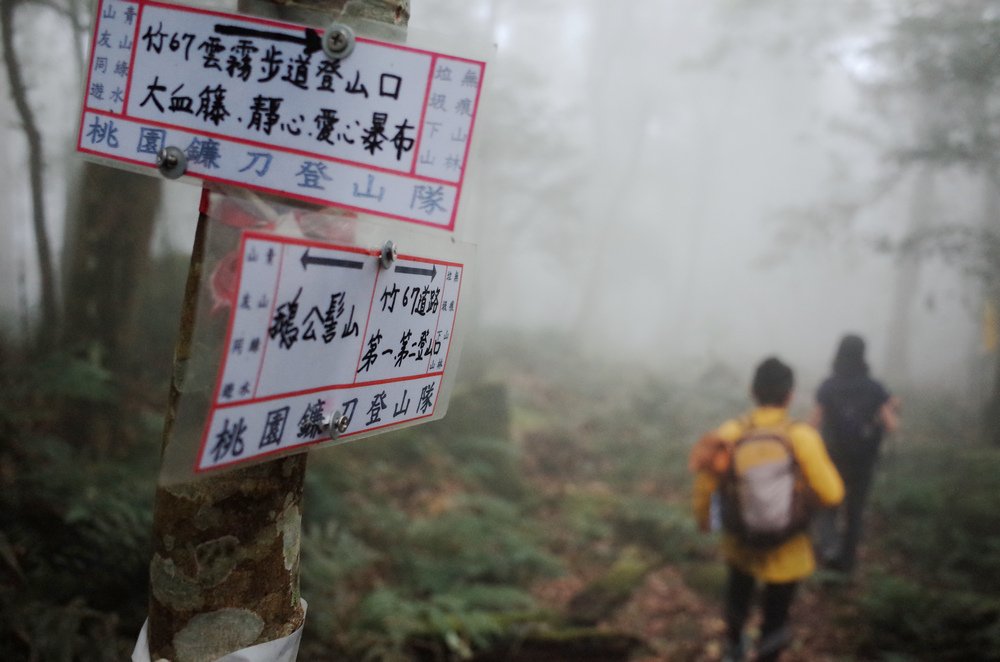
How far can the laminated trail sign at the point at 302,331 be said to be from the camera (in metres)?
0.89

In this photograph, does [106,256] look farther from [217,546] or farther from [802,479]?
[802,479]

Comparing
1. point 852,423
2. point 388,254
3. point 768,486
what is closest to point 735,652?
point 768,486

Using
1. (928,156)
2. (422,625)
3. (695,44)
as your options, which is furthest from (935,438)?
(695,44)

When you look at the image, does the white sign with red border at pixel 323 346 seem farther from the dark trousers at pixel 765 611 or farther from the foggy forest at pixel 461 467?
the dark trousers at pixel 765 611

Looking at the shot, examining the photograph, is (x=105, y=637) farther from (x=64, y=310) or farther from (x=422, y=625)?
(x=64, y=310)

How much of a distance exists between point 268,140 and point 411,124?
25 centimetres

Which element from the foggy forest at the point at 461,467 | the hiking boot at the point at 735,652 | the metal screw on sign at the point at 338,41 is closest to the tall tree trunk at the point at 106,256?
the foggy forest at the point at 461,467

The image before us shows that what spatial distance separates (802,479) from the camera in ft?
11.5

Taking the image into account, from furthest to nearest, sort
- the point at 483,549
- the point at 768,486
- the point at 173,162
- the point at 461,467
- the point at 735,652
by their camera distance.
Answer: the point at 461,467, the point at 483,549, the point at 735,652, the point at 768,486, the point at 173,162

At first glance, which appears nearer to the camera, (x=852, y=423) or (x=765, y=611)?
(x=765, y=611)

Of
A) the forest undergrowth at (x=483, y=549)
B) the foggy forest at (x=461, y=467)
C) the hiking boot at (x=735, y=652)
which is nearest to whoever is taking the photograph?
the foggy forest at (x=461, y=467)

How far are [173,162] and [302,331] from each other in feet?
1.37

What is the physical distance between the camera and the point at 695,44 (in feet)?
104

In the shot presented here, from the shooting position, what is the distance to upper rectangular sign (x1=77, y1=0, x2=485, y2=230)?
107 centimetres
